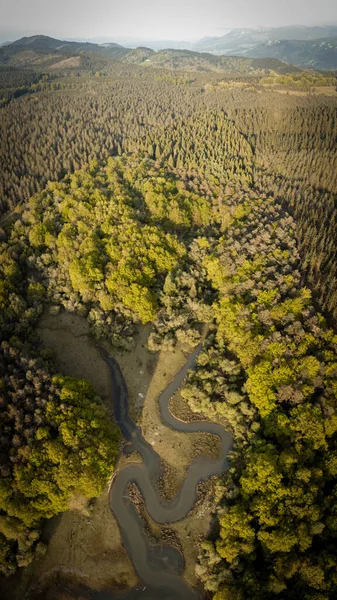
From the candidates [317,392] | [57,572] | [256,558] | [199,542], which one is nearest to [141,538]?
[199,542]

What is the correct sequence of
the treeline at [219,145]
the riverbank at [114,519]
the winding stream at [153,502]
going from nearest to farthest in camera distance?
the winding stream at [153,502]
the riverbank at [114,519]
the treeline at [219,145]

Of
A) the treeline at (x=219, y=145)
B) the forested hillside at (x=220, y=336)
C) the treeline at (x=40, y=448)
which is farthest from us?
the treeline at (x=219, y=145)

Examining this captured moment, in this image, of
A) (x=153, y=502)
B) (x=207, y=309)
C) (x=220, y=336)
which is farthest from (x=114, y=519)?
(x=207, y=309)

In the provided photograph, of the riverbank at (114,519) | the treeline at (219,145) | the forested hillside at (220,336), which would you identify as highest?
the treeline at (219,145)

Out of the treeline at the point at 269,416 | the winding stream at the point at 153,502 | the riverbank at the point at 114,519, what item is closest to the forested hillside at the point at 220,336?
the treeline at the point at 269,416

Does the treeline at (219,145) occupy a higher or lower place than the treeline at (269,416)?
higher

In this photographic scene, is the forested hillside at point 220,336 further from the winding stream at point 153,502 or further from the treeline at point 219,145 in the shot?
the treeline at point 219,145

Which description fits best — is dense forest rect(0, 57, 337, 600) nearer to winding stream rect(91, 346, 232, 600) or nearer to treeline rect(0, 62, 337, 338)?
treeline rect(0, 62, 337, 338)
